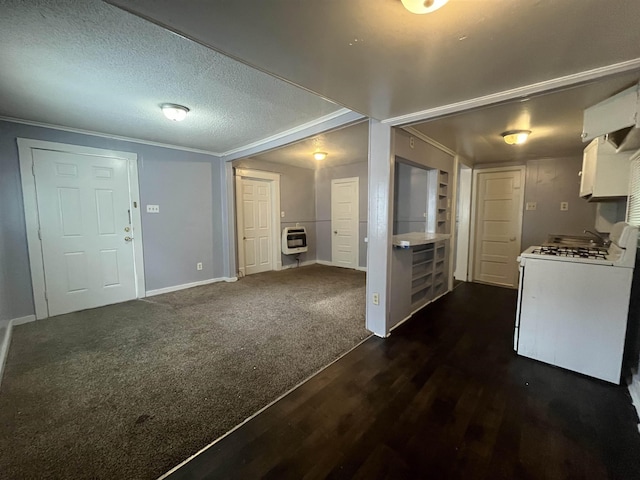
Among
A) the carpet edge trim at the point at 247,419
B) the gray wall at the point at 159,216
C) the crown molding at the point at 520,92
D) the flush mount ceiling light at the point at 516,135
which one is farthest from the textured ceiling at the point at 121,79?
the carpet edge trim at the point at 247,419

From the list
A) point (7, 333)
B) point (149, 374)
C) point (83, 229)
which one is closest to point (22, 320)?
point (7, 333)

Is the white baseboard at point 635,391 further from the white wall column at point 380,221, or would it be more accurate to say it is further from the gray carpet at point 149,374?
the gray carpet at point 149,374

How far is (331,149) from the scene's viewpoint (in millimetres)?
4453

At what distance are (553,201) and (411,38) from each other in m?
4.31

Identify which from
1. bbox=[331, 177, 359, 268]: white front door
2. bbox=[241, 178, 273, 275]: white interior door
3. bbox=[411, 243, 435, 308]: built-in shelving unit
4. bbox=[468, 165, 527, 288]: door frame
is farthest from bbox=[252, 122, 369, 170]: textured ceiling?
bbox=[468, 165, 527, 288]: door frame

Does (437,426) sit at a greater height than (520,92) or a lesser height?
lesser

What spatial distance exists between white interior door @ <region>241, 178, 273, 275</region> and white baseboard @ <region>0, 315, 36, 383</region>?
3048 mm

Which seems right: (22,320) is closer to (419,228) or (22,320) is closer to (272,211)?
(272,211)

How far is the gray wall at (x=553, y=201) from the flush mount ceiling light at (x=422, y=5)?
4.38 m

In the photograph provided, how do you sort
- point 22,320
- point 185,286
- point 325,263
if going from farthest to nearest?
1. point 325,263
2. point 185,286
3. point 22,320

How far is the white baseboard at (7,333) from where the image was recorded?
229cm

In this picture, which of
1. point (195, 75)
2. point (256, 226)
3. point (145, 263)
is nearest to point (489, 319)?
point (195, 75)

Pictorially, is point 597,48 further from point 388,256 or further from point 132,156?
point 132,156

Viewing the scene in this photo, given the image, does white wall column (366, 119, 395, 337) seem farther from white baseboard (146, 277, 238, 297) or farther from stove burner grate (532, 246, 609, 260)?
white baseboard (146, 277, 238, 297)
